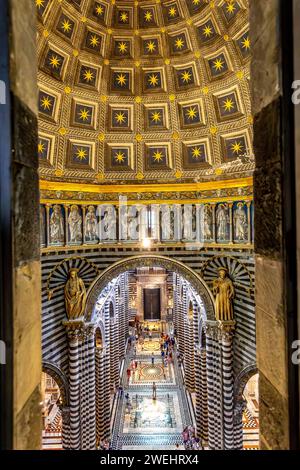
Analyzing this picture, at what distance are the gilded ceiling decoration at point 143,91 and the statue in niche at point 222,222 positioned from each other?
4.43 ft

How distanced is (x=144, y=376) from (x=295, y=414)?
20.0m

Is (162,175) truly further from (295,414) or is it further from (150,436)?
(150,436)

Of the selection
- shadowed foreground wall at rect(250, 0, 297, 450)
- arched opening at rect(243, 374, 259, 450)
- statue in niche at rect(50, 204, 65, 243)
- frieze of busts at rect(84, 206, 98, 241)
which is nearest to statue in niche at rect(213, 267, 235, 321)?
arched opening at rect(243, 374, 259, 450)

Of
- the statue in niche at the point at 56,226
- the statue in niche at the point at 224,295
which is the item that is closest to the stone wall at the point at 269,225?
the statue in niche at the point at 224,295

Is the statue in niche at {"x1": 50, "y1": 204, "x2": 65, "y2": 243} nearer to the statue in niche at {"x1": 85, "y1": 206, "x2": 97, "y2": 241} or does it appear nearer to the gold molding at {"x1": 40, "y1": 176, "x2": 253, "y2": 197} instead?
the gold molding at {"x1": 40, "y1": 176, "x2": 253, "y2": 197}

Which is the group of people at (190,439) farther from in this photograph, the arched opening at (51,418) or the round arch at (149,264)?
the round arch at (149,264)

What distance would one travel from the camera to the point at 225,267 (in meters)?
11.7

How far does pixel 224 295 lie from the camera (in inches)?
454

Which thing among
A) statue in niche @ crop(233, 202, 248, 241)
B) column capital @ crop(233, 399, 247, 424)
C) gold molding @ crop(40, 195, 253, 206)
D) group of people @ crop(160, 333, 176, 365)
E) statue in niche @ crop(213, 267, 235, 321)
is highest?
gold molding @ crop(40, 195, 253, 206)

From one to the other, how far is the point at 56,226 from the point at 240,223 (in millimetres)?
7042

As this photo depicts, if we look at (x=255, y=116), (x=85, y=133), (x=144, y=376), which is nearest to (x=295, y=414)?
(x=255, y=116)

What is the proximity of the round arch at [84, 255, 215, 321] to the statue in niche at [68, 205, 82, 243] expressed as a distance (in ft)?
6.11

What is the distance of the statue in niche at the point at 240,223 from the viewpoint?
11.0m

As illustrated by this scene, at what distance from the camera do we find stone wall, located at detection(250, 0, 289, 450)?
2.09 metres
